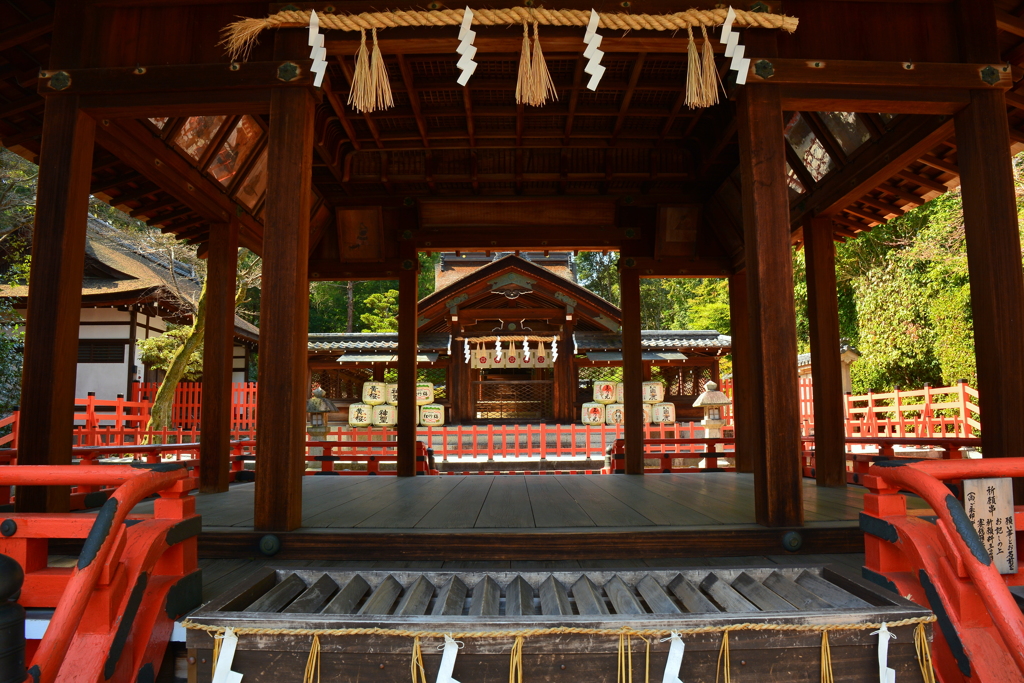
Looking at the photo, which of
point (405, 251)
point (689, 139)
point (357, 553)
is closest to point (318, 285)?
point (405, 251)

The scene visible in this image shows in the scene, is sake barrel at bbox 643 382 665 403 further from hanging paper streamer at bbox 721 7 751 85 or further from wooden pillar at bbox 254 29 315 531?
wooden pillar at bbox 254 29 315 531

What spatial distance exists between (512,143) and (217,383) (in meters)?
3.52

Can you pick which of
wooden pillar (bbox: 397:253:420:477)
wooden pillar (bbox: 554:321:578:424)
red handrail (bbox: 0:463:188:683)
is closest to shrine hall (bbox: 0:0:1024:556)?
red handrail (bbox: 0:463:188:683)

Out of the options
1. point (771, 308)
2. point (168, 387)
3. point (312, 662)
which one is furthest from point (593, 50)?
point (168, 387)

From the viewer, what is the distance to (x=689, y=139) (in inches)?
227

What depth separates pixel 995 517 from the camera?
226cm

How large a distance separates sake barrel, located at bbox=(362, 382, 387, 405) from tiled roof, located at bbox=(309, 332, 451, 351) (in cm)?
189

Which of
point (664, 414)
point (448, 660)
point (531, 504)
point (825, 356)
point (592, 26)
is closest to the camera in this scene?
point (448, 660)

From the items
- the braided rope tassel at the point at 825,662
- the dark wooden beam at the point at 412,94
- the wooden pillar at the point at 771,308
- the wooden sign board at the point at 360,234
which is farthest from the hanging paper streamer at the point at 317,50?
the braided rope tassel at the point at 825,662

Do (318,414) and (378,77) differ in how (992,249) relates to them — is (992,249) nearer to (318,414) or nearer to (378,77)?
(378,77)

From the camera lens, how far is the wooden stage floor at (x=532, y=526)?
288 cm

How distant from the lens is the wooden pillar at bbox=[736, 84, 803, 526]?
10.0ft

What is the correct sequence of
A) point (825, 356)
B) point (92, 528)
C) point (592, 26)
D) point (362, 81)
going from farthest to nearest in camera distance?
point (825, 356) < point (362, 81) < point (592, 26) < point (92, 528)

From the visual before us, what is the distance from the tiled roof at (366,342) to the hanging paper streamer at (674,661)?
47.2ft
